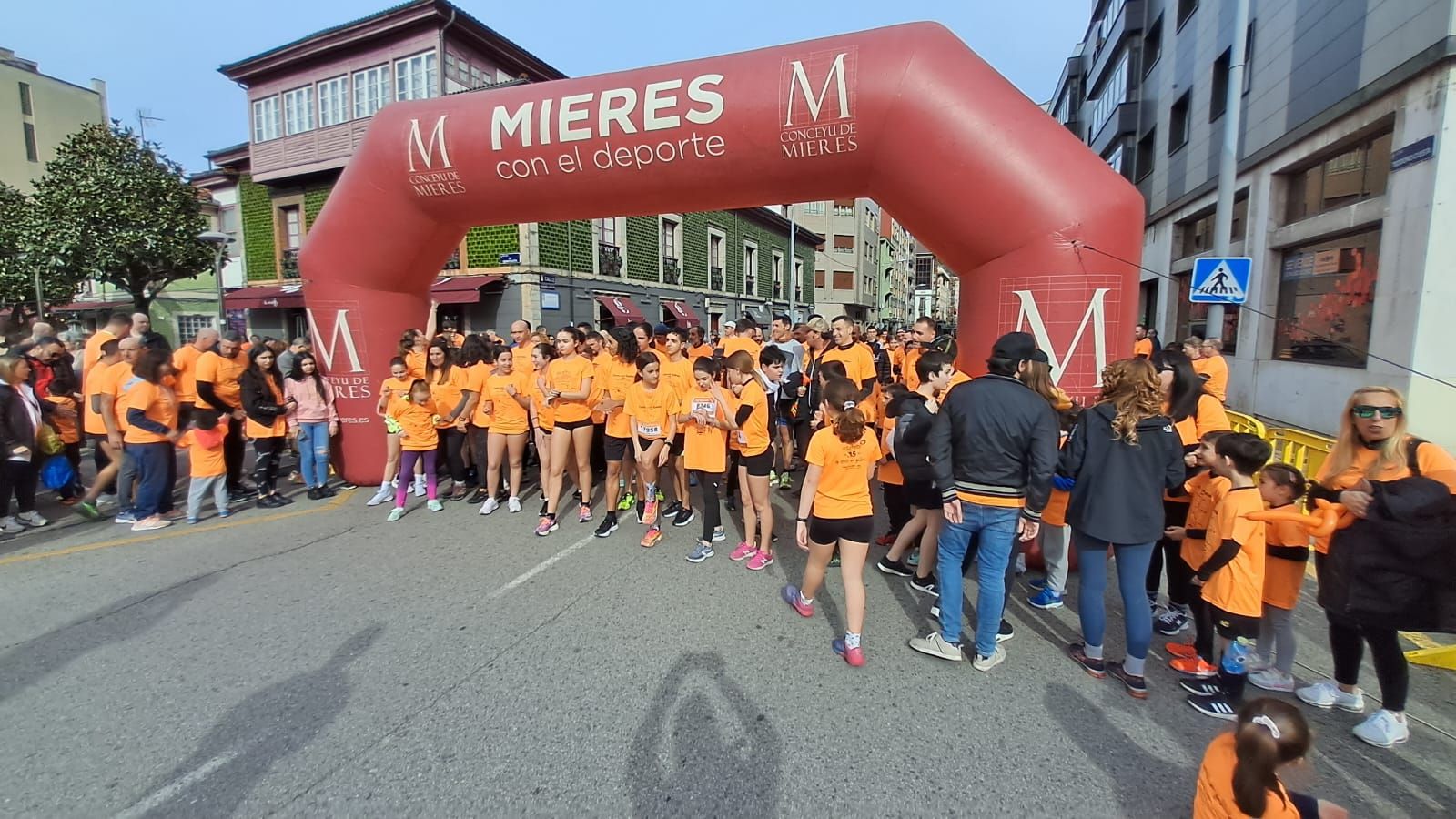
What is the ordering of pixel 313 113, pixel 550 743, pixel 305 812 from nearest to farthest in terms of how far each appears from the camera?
pixel 305 812 → pixel 550 743 → pixel 313 113

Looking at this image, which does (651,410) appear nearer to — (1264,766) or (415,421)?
(415,421)

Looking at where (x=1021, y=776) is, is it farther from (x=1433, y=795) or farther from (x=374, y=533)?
(x=374, y=533)

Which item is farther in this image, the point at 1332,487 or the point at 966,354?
the point at 966,354

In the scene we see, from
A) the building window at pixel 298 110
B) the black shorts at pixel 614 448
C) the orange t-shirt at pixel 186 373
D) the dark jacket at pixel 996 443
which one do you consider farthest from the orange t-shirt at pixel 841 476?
the building window at pixel 298 110

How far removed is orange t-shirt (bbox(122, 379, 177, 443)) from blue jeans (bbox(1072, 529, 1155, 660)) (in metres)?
7.07

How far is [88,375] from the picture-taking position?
597 cm

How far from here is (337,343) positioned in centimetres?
671

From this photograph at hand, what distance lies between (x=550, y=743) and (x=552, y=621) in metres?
1.18

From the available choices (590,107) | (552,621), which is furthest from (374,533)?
(590,107)

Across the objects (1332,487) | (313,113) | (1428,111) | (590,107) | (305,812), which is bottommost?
(305,812)

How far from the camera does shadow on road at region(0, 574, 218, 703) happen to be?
328 centimetres

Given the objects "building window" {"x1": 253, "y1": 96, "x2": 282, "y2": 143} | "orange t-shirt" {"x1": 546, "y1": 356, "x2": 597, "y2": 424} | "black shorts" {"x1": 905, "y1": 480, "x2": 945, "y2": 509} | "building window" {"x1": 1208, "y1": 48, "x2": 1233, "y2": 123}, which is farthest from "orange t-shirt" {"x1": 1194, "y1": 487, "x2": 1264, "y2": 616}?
"building window" {"x1": 253, "y1": 96, "x2": 282, "y2": 143}

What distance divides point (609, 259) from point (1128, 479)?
17474mm

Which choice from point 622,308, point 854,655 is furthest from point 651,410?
point 622,308
